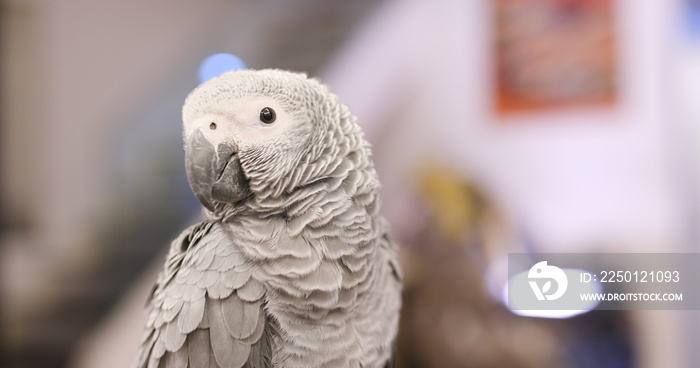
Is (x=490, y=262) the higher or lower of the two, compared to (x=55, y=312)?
higher

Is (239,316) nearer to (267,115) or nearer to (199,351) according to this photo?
(199,351)

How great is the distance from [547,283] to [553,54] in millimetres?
683

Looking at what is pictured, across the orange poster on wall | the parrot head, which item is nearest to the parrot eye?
the parrot head

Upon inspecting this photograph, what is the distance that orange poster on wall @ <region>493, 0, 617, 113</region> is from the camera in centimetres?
123

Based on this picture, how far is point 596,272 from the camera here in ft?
3.17

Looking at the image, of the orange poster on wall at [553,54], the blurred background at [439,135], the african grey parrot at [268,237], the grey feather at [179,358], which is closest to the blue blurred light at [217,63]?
the blurred background at [439,135]

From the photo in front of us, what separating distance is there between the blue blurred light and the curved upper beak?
32 cm

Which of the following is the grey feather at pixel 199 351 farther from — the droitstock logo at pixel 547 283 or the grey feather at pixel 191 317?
the droitstock logo at pixel 547 283

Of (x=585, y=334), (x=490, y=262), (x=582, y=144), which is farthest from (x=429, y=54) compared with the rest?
(x=585, y=334)

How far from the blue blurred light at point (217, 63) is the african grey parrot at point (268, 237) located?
0.87 ft

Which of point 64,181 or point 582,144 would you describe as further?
point 64,181

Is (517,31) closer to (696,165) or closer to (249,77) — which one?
(696,165)

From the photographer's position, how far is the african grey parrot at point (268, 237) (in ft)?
2.18

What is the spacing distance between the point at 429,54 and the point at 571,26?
389mm
